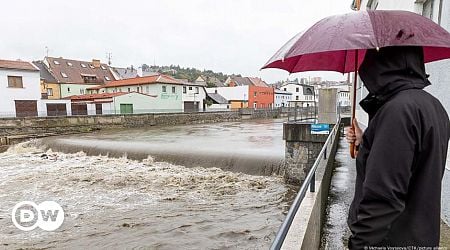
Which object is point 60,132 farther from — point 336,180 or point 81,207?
point 336,180

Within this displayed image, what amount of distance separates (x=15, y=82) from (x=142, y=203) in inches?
876

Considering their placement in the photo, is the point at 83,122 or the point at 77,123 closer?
the point at 77,123

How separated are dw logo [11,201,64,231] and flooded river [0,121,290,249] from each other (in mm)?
192

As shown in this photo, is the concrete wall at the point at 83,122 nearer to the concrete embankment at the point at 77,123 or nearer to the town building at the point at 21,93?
the concrete embankment at the point at 77,123

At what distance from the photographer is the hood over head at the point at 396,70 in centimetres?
120

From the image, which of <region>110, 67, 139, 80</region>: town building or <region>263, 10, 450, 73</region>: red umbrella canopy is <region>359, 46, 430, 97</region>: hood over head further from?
<region>110, 67, 139, 80</region>: town building

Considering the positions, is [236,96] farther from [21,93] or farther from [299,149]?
[299,149]

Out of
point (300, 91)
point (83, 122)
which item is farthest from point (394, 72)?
point (300, 91)

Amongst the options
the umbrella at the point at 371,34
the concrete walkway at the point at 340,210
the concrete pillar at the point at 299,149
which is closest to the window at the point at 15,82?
the concrete pillar at the point at 299,149

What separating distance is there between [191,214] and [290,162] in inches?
162

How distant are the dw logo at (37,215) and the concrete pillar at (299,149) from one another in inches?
276

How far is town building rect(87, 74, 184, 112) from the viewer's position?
3350 cm

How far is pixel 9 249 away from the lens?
5949 millimetres

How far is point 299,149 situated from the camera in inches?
396
